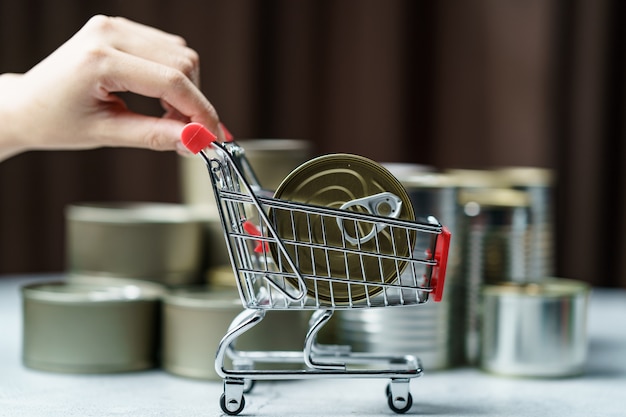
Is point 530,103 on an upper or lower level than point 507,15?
lower

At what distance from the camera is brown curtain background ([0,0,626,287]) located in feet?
6.73

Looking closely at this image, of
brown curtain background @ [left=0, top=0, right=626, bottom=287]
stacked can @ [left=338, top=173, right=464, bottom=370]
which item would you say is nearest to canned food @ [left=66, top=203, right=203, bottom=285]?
stacked can @ [left=338, top=173, right=464, bottom=370]

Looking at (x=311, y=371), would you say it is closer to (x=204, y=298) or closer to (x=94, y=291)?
(x=204, y=298)

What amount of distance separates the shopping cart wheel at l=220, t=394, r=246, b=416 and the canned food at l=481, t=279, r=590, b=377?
371mm

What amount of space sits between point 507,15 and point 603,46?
24cm

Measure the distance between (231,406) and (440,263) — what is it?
10.0 inches

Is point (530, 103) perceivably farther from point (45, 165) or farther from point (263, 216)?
point (263, 216)

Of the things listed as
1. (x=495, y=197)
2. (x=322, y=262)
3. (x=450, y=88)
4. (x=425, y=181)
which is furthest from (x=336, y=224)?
(x=450, y=88)

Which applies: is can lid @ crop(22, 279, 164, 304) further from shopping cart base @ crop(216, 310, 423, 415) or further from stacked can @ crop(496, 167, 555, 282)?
stacked can @ crop(496, 167, 555, 282)

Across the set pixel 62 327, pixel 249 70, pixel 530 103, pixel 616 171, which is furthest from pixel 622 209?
pixel 62 327

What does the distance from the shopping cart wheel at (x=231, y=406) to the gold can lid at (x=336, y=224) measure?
0.44ft

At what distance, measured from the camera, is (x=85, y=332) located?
41.3 inches

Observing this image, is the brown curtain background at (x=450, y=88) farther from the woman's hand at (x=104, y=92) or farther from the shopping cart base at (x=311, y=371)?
the shopping cart base at (x=311, y=371)

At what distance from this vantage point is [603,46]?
2100 mm
